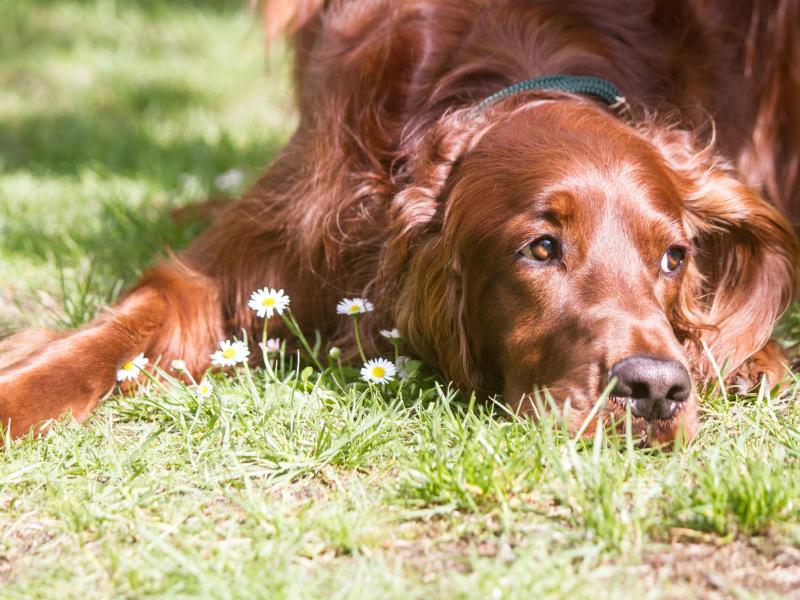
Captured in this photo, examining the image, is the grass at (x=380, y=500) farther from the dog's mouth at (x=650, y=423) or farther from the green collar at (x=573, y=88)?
the green collar at (x=573, y=88)

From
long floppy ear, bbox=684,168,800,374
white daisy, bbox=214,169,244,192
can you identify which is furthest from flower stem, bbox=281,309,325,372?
white daisy, bbox=214,169,244,192

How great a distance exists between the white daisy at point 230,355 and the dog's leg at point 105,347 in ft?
0.86

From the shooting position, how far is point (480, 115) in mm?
2857

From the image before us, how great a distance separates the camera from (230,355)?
2.81m

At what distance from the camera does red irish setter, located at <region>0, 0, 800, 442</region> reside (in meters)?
2.46

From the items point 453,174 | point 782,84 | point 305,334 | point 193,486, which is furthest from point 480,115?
point 782,84

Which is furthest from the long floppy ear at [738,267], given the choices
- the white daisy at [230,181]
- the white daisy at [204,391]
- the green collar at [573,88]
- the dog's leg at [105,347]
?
the white daisy at [230,181]

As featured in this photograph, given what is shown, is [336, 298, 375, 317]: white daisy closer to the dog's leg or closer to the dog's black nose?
the dog's leg

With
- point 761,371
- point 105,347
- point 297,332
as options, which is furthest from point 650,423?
point 105,347

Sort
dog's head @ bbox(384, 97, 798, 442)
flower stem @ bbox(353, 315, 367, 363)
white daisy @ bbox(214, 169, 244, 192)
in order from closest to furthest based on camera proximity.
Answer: dog's head @ bbox(384, 97, 798, 442) → flower stem @ bbox(353, 315, 367, 363) → white daisy @ bbox(214, 169, 244, 192)

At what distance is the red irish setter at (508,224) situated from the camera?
2.46 metres

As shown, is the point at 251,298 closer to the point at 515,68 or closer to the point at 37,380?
the point at 37,380

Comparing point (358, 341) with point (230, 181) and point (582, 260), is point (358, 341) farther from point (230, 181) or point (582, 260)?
point (230, 181)

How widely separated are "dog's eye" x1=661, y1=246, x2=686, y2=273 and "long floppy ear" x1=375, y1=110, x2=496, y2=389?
1.65 feet
